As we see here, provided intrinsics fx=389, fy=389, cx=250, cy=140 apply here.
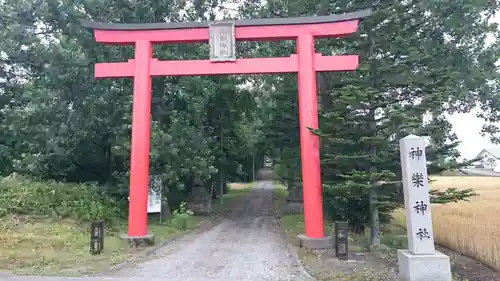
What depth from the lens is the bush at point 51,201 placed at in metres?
10.6

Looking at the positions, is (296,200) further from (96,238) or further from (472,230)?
(96,238)

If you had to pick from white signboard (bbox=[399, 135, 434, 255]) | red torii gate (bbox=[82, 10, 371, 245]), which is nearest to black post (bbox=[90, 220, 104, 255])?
red torii gate (bbox=[82, 10, 371, 245])

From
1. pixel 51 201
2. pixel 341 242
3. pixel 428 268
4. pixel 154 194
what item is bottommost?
pixel 428 268

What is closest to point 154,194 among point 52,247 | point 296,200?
point 52,247

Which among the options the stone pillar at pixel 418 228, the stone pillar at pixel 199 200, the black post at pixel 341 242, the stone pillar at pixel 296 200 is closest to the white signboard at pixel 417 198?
the stone pillar at pixel 418 228

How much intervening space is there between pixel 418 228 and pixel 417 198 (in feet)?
1.74

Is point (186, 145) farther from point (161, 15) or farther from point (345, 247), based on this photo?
point (345, 247)

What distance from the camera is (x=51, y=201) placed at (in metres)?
11.2

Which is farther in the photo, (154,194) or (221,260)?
(154,194)

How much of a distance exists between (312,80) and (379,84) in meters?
1.67

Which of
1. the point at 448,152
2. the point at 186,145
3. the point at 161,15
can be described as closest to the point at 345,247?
the point at 448,152

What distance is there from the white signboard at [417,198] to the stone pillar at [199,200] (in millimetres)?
12858

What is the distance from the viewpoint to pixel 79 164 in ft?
49.6

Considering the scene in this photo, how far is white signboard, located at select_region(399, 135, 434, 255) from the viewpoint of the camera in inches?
261
